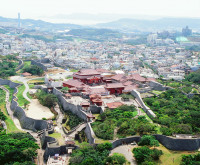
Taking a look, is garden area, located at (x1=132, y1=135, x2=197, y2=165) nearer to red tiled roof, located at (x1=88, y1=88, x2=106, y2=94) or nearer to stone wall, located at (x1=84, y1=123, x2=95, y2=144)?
stone wall, located at (x1=84, y1=123, x2=95, y2=144)

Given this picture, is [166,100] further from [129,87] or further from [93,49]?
[93,49]

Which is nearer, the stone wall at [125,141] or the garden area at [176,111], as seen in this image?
the stone wall at [125,141]

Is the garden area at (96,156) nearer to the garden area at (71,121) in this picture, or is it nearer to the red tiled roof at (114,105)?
the garden area at (71,121)

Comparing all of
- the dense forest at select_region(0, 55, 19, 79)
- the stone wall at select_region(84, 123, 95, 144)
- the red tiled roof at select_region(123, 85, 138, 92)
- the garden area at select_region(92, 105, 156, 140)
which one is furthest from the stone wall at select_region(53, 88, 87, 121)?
the dense forest at select_region(0, 55, 19, 79)

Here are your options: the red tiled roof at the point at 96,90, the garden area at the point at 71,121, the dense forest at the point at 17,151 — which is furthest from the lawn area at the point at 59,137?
the red tiled roof at the point at 96,90

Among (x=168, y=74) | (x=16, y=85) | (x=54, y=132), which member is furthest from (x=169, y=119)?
(x=168, y=74)

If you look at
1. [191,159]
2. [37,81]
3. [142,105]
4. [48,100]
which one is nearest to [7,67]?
[37,81]
